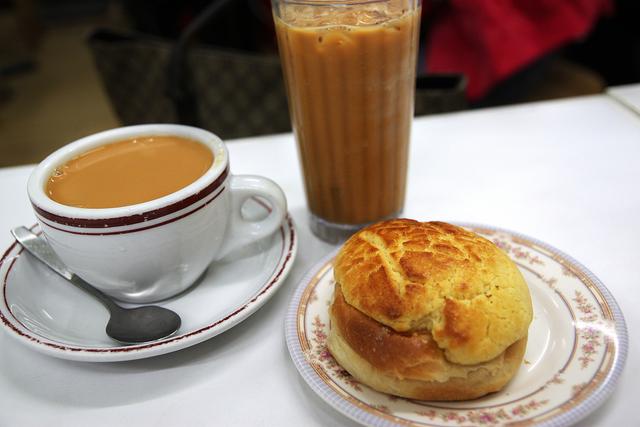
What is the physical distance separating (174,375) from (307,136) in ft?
1.15

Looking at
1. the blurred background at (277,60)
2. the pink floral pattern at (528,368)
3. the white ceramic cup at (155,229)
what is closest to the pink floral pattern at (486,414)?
the pink floral pattern at (528,368)

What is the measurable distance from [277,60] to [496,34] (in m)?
0.65

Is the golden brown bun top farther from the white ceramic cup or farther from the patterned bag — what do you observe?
Result: the patterned bag

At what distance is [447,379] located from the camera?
1.60ft

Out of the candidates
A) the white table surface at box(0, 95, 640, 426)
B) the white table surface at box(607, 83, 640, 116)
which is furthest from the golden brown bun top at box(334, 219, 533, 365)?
the white table surface at box(607, 83, 640, 116)

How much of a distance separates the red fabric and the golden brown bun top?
1.20 metres

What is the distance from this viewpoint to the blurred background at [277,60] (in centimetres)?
158

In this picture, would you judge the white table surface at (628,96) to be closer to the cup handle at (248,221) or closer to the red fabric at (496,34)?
the red fabric at (496,34)

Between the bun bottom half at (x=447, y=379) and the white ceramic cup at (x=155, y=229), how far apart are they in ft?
0.82

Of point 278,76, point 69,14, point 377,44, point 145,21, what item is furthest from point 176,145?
point 69,14

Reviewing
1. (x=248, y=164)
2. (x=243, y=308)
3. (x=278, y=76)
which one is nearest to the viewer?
(x=243, y=308)

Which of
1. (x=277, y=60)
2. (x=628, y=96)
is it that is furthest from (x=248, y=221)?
(x=277, y=60)

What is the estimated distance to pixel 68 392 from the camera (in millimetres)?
569

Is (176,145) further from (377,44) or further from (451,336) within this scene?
(451,336)
